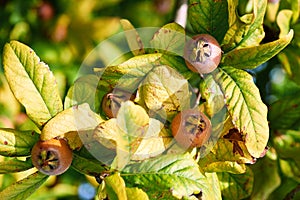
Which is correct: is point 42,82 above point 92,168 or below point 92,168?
above

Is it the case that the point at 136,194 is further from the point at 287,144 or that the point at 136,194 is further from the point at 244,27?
the point at 287,144

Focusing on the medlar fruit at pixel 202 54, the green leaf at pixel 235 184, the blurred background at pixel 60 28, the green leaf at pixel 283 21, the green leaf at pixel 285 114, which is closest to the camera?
the medlar fruit at pixel 202 54

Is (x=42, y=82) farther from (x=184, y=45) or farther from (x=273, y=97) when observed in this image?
(x=273, y=97)

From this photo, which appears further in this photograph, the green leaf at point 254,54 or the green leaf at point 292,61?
the green leaf at point 292,61

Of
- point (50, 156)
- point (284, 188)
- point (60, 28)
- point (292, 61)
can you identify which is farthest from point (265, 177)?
point (60, 28)

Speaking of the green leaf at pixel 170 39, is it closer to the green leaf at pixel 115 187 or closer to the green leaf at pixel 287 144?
the green leaf at pixel 115 187

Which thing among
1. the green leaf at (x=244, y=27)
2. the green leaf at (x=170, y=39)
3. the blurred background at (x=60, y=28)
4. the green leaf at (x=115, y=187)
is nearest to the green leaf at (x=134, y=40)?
the green leaf at (x=170, y=39)

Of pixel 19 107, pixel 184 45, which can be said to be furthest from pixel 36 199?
pixel 184 45
